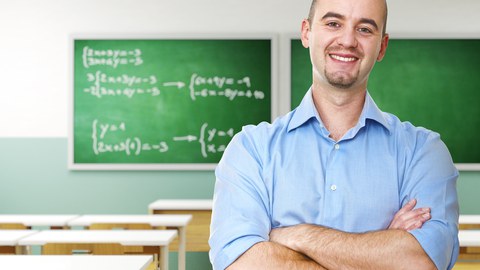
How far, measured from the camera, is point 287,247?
6.02 feet

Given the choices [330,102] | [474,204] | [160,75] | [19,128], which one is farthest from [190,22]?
[330,102]

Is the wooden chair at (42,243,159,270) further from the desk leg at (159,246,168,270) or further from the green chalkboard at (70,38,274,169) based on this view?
the green chalkboard at (70,38,274,169)

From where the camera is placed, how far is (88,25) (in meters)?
6.38

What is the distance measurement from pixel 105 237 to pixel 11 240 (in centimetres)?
49

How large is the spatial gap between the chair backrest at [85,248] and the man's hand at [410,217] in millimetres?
2108

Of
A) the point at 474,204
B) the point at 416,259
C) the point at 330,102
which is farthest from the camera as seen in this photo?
the point at 474,204

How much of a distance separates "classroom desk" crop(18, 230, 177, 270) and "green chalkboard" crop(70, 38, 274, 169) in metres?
2.25

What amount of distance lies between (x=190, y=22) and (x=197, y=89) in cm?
60

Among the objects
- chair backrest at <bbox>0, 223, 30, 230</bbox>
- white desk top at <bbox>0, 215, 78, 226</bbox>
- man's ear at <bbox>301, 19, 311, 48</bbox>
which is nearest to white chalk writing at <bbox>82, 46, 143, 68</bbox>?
white desk top at <bbox>0, 215, 78, 226</bbox>

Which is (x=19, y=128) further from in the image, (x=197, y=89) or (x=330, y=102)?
(x=330, y=102)

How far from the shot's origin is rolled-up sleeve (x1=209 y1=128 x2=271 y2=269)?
1.82 meters

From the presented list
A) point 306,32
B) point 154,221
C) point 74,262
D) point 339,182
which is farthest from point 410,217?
point 154,221

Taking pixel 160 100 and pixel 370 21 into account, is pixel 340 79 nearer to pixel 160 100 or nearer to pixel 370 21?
pixel 370 21

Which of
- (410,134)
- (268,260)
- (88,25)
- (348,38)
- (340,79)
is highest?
(88,25)
